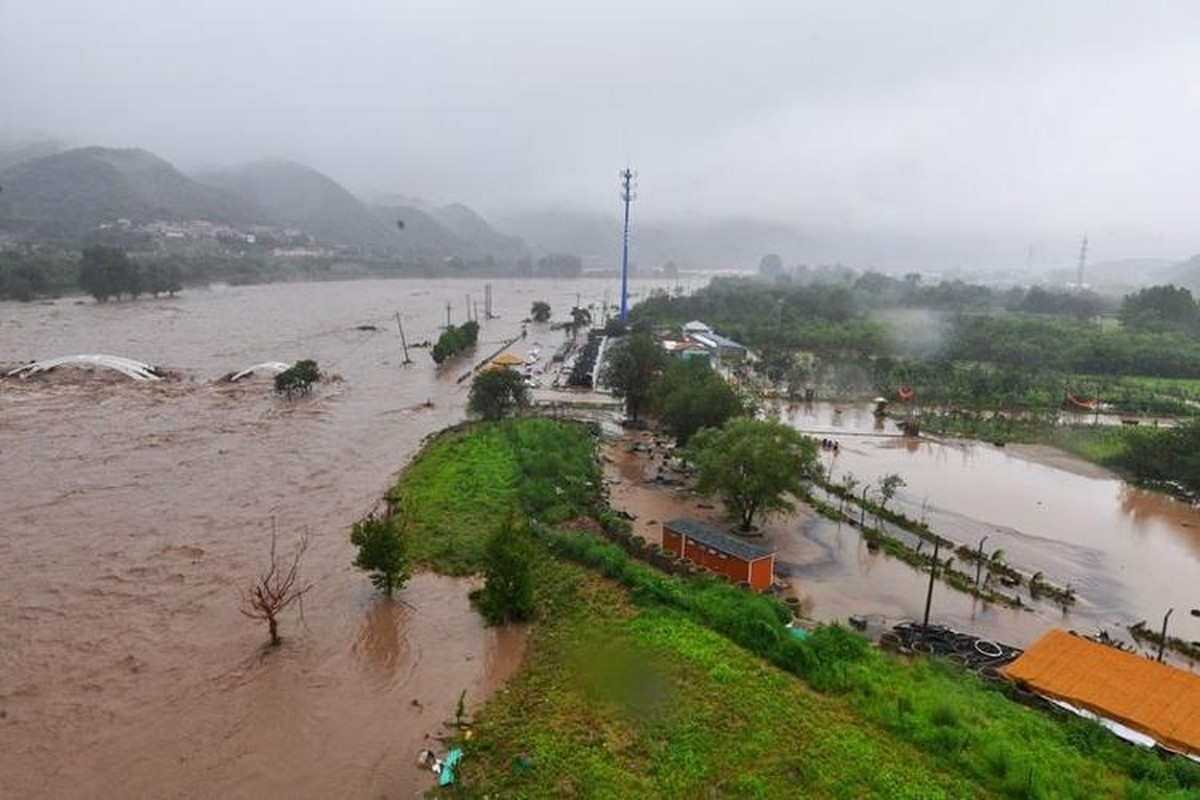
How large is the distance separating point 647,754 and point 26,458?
19.2m

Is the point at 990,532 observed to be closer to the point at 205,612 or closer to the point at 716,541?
the point at 716,541

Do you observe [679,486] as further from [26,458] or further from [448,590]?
[26,458]

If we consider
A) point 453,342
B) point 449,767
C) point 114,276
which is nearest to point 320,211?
point 114,276

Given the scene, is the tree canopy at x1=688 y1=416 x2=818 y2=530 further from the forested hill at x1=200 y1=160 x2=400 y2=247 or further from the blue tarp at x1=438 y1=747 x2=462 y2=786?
the forested hill at x1=200 y1=160 x2=400 y2=247

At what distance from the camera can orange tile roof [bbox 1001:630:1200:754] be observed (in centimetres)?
934

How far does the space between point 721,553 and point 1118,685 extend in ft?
19.8

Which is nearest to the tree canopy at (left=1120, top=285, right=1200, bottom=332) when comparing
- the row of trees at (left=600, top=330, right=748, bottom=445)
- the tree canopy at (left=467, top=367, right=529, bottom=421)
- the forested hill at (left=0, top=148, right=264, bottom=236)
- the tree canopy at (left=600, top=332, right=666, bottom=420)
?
the row of trees at (left=600, top=330, right=748, bottom=445)

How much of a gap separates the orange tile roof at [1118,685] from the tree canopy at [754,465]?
563 cm

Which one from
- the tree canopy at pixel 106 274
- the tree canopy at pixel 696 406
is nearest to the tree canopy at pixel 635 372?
the tree canopy at pixel 696 406

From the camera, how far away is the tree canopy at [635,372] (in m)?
26.4

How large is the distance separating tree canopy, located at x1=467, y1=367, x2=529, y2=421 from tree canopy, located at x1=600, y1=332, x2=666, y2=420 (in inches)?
139

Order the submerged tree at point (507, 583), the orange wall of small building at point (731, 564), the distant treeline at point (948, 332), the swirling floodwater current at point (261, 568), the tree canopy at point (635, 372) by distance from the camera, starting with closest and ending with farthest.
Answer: the swirling floodwater current at point (261, 568), the submerged tree at point (507, 583), the orange wall of small building at point (731, 564), the tree canopy at point (635, 372), the distant treeline at point (948, 332)

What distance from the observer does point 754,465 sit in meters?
15.7

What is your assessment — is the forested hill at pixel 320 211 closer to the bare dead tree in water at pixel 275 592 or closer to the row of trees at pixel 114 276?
the row of trees at pixel 114 276
